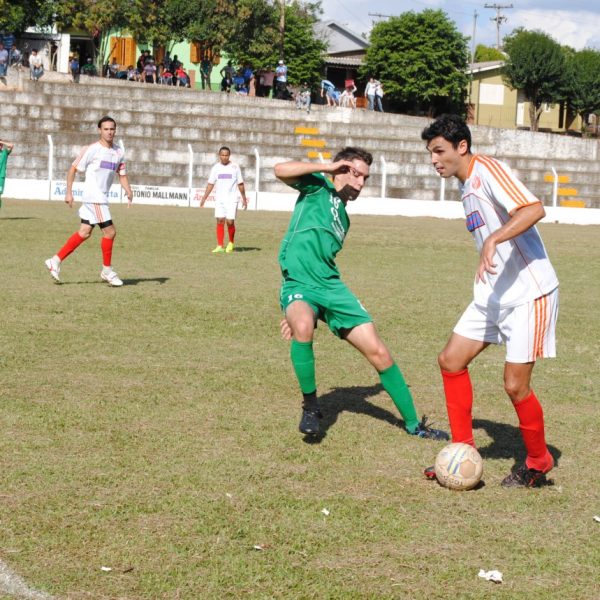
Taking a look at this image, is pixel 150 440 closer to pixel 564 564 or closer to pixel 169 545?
pixel 169 545

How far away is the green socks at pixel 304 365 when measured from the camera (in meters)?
6.91

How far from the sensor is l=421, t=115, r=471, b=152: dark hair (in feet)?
19.1

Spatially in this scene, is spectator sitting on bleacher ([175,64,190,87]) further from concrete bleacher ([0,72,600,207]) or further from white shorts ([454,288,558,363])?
white shorts ([454,288,558,363])

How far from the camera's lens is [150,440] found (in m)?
6.66

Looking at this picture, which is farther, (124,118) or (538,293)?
(124,118)

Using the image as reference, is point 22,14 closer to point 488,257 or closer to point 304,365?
point 304,365

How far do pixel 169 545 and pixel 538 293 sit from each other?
233 cm

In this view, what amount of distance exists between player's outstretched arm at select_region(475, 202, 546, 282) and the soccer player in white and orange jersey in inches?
2.4

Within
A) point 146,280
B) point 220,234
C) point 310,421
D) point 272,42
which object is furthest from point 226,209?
point 272,42

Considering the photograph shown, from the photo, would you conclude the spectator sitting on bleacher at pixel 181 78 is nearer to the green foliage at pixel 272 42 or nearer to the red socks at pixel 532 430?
the green foliage at pixel 272 42

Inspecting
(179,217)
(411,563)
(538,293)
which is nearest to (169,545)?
(411,563)

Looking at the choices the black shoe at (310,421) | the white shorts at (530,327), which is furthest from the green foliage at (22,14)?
the white shorts at (530,327)

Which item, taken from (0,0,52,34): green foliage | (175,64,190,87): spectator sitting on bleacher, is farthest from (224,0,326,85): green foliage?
(0,0,52,34): green foliage

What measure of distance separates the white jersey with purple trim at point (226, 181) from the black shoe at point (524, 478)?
14655 millimetres
